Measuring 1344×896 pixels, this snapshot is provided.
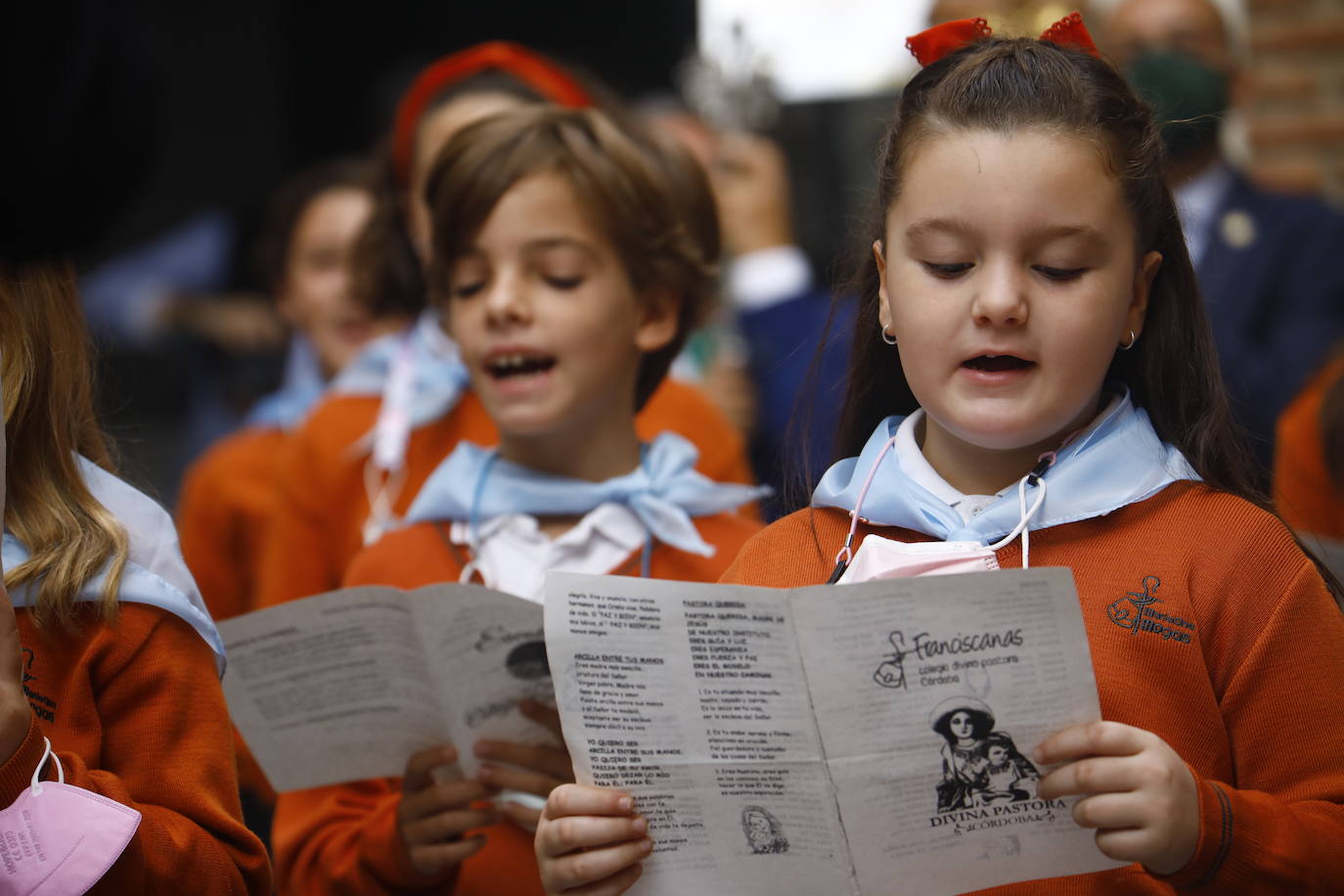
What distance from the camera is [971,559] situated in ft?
5.39

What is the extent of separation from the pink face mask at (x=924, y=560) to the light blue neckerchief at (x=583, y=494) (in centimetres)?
61

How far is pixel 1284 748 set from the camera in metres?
1.57

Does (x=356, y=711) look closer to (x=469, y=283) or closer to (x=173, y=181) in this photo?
(x=469, y=283)

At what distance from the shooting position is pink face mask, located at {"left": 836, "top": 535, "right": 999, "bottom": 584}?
5.37 ft

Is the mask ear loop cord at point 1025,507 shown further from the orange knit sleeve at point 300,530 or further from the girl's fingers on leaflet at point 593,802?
the orange knit sleeve at point 300,530

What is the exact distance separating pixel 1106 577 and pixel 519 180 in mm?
1129

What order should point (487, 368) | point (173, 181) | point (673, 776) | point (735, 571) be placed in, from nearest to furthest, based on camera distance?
point (673, 776), point (735, 571), point (487, 368), point (173, 181)

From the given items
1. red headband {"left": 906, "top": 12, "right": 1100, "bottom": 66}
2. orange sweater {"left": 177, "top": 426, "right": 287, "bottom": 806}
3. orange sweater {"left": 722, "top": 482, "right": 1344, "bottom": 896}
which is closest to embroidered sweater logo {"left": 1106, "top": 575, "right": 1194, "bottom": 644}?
orange sweater {"left": 722, "top": 482, "right": 1344, "bottom": 896}

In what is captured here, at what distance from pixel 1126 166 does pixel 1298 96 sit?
142 inches

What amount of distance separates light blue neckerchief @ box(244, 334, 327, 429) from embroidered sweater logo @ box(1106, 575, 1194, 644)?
2.89 meters

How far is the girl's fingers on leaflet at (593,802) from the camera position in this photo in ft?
5.18

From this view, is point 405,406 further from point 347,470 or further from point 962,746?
point 962,746

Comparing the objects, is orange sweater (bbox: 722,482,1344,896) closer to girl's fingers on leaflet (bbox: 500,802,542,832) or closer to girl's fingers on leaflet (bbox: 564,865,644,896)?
girl's fingers on leaflet (bbox: 564,865,644,896)

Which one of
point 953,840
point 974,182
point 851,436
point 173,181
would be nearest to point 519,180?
point 851,436
